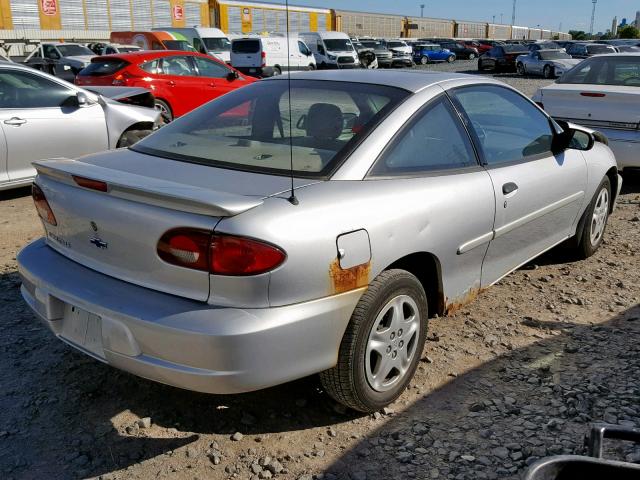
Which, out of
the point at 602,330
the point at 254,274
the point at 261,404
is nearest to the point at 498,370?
the point at 602,330

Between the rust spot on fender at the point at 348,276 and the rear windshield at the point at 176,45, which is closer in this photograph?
the rust spot on fender at the point at 348,276

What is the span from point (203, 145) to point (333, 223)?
1025mm

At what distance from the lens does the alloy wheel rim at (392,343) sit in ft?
9.23

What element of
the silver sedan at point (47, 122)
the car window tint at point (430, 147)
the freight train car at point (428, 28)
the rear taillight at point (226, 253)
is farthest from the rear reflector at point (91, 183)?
the freight train car at point (428, 28)

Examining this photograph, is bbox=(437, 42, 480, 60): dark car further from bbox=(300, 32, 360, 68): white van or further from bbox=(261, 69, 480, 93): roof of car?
bbox=(261, 69, 480, 93): roof of car

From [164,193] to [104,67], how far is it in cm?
1087

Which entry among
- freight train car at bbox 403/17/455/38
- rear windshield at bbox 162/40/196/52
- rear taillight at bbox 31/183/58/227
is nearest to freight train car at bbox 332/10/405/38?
freight train car at bbox 403/17/455/38

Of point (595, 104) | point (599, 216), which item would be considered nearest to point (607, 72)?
point (595, 104)

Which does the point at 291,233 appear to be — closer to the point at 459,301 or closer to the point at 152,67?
the point at 459,301

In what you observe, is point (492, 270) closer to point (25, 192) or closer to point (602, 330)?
point (602, 330)

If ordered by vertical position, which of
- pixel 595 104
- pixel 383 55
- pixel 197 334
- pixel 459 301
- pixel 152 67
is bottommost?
pixel 383 55

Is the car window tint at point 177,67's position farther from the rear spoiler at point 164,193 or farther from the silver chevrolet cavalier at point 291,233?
the rear spoiler at point 164,193

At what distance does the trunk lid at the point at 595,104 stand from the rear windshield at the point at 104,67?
7859 millimetres

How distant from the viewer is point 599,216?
501 centimetres
